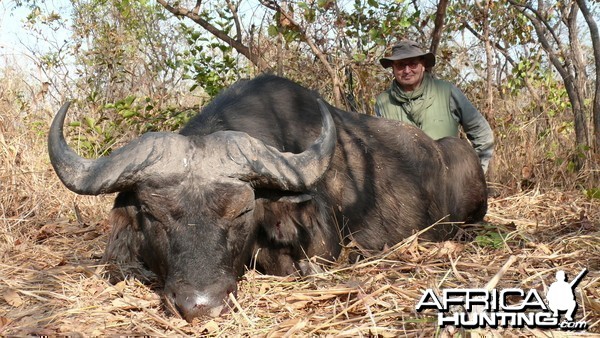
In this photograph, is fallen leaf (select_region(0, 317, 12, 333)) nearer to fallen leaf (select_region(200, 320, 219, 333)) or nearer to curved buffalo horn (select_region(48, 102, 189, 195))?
curved buffalo horn (select_region(48, 102, 189, 195))

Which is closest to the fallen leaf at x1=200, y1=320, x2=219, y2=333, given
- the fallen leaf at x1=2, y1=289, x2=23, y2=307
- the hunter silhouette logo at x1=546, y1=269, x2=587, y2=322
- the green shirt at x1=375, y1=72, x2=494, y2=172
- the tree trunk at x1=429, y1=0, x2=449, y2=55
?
the fallen leaf at x1=2, y1=289, x2=23, y2=307

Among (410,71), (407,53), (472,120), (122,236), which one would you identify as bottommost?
(122,236)

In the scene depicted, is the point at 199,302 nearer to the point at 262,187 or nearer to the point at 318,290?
the point at 318,290

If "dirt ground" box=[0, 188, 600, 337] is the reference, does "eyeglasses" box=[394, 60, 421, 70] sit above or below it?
above

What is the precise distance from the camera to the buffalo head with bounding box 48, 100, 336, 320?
3.09m

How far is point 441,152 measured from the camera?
532 cm

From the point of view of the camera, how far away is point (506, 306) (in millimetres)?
2668

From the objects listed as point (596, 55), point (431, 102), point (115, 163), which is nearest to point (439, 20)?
point (431, 102)

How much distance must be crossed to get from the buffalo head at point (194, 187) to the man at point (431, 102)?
268 centimetres

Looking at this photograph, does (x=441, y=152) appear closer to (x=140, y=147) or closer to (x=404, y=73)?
(x=404, y=73)

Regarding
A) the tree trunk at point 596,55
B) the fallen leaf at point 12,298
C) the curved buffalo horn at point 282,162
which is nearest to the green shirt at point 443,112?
the tree trunk at point 596,55

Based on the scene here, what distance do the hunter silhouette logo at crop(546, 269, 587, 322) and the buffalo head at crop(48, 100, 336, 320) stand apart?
4.51 ft

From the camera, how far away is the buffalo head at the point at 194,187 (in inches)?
121

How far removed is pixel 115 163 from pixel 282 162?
0.91 metres
